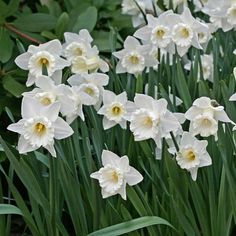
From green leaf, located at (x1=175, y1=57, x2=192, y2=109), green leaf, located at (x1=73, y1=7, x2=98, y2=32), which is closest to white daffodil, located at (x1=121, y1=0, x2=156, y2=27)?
green leaf, located at (x1=73, y1=7, x2=98, y2=32)

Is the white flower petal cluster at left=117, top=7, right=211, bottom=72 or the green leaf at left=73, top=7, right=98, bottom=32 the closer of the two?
the white flower petal cluster at left=117, top=7, right=211, bottom=72

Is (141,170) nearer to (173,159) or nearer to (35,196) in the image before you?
(173,159)

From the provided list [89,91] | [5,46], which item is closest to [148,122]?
[89,91]

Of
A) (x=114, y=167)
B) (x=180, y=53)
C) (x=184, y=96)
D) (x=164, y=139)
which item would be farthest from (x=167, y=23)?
(x=114, y=167)

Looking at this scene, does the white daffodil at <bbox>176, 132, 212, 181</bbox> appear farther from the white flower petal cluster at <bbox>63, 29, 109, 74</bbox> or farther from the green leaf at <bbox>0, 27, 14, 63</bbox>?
the green leaf at <bbox>0, 27, 14, 63</bbox>

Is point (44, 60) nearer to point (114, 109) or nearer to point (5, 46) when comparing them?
point (114, 109)

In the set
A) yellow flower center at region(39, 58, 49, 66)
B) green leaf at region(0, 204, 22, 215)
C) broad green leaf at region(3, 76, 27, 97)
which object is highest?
yellow flower center at region(39, 58, 49, 66)
